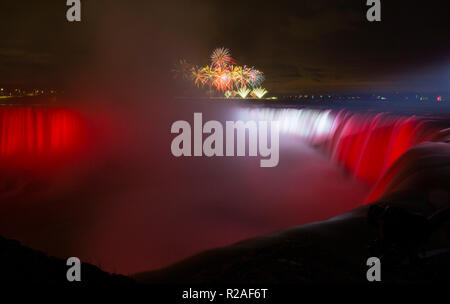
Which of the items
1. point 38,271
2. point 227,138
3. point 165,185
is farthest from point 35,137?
point 38,271

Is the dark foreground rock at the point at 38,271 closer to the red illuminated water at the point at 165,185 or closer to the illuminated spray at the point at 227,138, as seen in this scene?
the red illuminated water at the point at 165,185

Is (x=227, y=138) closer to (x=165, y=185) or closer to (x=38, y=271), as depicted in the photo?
(x=165, y=185)

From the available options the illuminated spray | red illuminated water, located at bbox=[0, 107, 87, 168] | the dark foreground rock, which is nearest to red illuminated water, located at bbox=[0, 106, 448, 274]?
red illuminated water, located at bbox=[0, 107, 87, 168]

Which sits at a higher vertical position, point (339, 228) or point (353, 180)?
point (353, 180)

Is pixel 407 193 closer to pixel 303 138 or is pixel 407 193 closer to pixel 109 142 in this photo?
pixel 303 138

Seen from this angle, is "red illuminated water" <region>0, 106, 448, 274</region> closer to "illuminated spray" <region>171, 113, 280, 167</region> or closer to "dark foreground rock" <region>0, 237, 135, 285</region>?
"illuminated spray" <region>171, 113, 280, 167</region>

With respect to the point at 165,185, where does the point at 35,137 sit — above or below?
above
